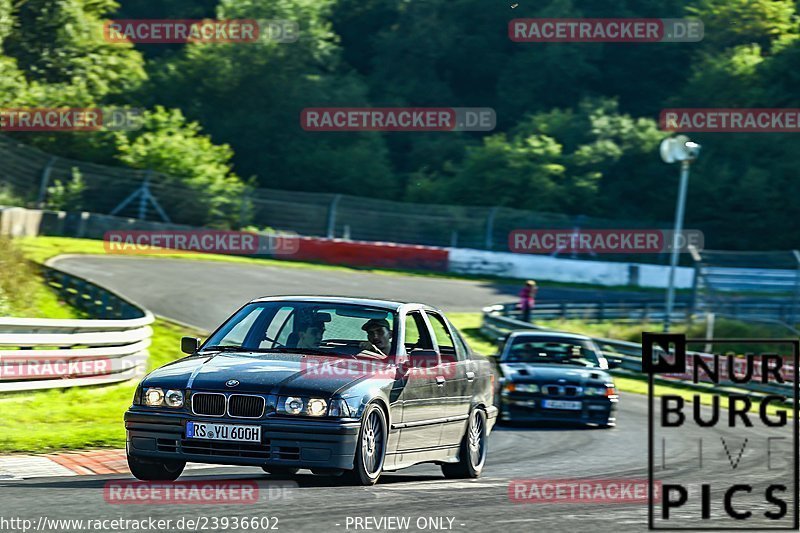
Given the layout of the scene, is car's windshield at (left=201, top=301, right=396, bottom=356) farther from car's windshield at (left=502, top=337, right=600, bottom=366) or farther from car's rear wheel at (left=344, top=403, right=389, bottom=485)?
car's windshield at (left=502, top=337, right=600, bottom=366)

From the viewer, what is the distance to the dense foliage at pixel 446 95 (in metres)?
54.7

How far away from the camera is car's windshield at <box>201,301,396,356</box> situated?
979cm

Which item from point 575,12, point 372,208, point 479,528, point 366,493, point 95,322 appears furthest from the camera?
point 575,12

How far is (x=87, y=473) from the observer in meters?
10.0

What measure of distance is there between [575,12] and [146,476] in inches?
2175

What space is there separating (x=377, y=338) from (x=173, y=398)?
1775 millimetres

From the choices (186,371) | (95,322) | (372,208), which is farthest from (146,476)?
(372,208)

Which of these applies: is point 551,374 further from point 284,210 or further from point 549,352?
point 284,210

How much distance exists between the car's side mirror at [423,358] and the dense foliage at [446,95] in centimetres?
3847

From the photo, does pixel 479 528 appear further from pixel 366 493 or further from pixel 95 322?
pixel 95 322

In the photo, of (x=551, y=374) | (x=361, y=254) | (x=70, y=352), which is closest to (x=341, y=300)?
(x=70, y=352)

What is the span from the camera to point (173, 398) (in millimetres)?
8852

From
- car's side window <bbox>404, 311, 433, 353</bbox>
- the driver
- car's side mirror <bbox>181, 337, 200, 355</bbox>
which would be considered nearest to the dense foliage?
car's side window <bbox>404, 311, 433, 353</bbox>

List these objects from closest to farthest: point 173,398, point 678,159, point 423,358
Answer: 1. point 173,398
2. point 423,358
3. point 678,159
